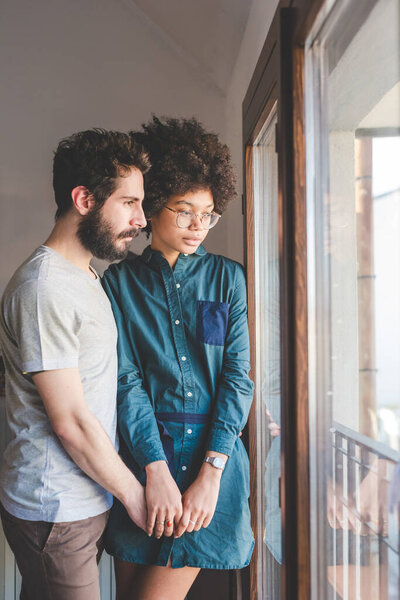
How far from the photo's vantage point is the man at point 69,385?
1293 mm

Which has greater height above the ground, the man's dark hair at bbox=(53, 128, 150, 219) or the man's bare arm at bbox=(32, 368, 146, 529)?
the man's dark hair at bbox=(53, 128, 150, 219)

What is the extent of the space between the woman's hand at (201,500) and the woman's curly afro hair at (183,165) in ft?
2.27

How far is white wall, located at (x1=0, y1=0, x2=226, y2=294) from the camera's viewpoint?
257 centimetres

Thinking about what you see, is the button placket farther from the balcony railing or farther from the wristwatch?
the balcony railing

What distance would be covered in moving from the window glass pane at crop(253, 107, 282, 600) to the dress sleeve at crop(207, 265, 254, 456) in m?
0.08

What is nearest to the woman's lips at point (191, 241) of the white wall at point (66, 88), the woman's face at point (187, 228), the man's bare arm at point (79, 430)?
the woman's face at point (187, 228)

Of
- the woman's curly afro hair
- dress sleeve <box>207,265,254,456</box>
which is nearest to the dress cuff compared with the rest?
dress sleeve <box>207,265,254,456</box>

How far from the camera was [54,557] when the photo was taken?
132 centimetres

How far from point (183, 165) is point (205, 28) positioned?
3.39 feet

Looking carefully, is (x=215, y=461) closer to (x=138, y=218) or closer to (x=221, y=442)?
(x=221, y=442)

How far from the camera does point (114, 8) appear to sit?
103 inches

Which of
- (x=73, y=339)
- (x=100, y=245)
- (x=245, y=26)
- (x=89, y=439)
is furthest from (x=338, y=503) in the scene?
(x=245, y=26)

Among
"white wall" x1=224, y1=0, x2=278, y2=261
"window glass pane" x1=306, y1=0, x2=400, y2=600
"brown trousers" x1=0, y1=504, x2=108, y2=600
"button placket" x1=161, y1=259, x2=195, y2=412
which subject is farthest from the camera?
"white wall" x1=224, y1=0, x2=278, y2=261

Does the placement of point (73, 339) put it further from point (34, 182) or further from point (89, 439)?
point (34, 182)
